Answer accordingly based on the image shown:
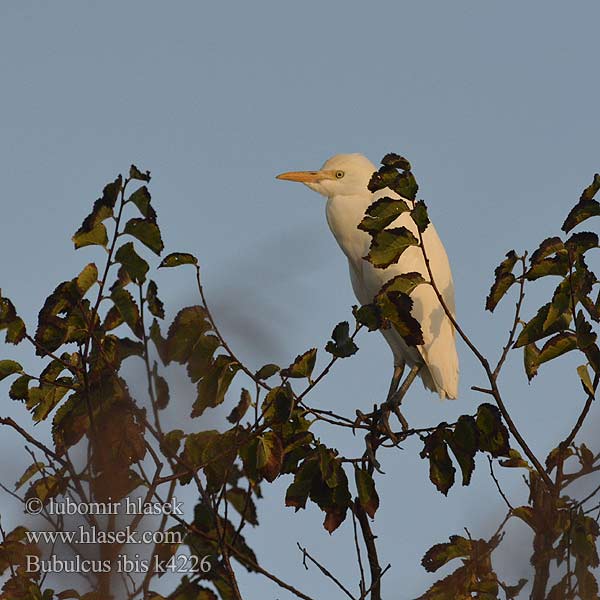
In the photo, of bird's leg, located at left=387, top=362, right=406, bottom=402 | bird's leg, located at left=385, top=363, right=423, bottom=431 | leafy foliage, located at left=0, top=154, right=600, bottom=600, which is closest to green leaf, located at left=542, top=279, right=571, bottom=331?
leafy foliage, located at left=0, top=154, right=600, bottom=600

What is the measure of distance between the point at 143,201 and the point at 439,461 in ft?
4.08

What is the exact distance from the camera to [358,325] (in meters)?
2.51

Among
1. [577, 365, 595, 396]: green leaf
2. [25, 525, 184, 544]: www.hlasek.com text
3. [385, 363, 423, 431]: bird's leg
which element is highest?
[385, 363, 423, 431]: bird's leg

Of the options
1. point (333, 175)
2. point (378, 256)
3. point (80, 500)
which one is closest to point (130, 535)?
point (80, 500)

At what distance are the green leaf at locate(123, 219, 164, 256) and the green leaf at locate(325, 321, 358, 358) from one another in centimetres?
55

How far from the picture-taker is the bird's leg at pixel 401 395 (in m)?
5.66

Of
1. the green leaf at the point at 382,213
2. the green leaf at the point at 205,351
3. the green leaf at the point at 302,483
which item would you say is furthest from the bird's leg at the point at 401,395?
the green leaf at the point at 205,351

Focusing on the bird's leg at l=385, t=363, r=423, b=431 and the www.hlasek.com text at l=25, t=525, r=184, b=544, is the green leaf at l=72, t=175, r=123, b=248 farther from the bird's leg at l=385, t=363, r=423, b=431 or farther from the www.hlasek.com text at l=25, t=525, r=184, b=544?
the bird's leg at l=385, t=363, r=423, b=431

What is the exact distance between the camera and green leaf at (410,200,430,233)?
2523 mm

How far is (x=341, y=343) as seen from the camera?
2473 mm

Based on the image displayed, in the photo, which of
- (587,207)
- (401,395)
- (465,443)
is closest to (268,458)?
(465,443)

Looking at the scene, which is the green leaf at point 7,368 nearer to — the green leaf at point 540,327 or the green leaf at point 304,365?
the green leaf at point 304,365

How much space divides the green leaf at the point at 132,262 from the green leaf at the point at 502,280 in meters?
1.08

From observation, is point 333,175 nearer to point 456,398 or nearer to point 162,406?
point 456,398
